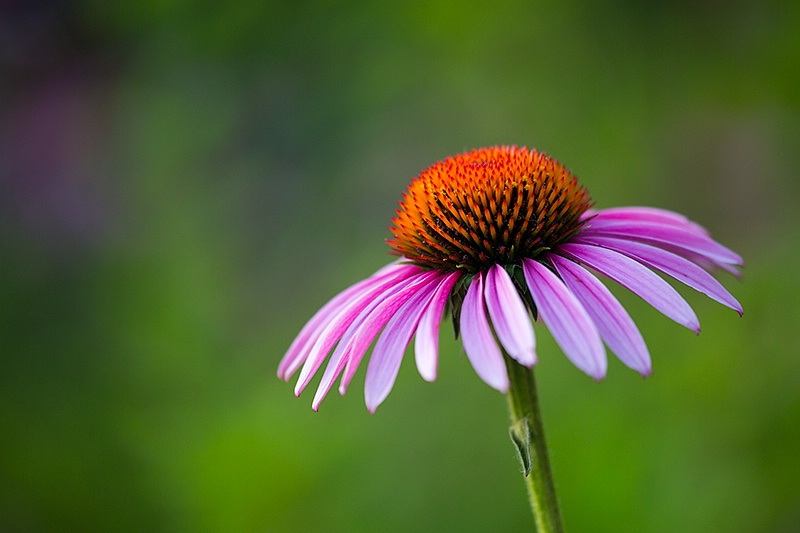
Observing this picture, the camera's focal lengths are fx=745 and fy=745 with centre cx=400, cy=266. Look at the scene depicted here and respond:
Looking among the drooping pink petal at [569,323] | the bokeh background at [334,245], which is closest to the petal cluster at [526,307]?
the drooping pink petal at [569,323]

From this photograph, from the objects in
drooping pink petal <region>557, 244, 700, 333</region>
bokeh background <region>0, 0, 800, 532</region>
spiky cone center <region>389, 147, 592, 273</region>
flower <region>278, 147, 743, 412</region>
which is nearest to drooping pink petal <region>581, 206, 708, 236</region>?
flower <region>278, 147, 743, 412</region>

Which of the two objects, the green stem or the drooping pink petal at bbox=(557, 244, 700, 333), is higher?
the drooping pink petal at bbox=(557, 244, 700, 333)

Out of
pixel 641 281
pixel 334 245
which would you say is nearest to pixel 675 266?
pixel 641 281

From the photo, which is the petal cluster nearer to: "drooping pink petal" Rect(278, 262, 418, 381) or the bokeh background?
"drooping pink petal" Rect(278, 262, 418, 381)

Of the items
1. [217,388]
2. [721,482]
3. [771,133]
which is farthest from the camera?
[217,388]

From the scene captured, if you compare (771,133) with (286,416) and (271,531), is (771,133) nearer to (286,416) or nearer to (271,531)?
(286,416)

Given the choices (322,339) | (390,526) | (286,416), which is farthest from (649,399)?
(322,339)
